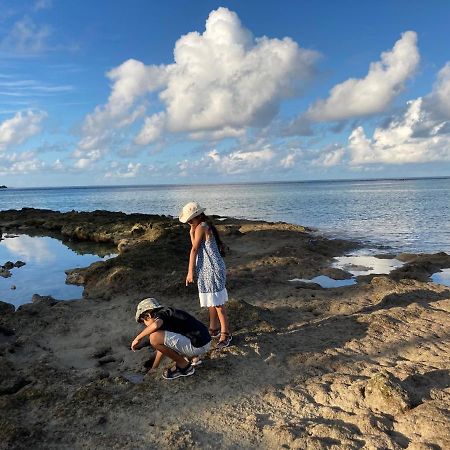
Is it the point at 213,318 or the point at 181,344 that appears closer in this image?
the point at 181,344

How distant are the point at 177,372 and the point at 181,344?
0.45m

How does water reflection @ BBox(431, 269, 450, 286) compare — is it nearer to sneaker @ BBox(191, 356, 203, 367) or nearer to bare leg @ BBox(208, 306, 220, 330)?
bare leg @ BBox(208, 306, 220, 330)

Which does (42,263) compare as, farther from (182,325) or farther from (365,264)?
(182,325)

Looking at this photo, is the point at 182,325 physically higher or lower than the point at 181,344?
higher

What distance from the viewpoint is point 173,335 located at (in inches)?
247

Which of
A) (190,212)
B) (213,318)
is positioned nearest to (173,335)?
(213,318)

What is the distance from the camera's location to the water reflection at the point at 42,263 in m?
13.7

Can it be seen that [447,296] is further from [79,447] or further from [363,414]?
[79,447]

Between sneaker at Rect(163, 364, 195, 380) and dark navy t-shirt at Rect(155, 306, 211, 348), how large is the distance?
0.38 meters

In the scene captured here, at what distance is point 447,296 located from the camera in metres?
11.0

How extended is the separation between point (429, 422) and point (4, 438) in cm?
512

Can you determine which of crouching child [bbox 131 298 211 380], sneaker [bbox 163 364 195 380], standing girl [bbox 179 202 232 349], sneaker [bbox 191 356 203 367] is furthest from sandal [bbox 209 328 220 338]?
sneaker [bbox 163 364 195 380]

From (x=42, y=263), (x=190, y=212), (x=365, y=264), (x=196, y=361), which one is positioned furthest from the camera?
(x=42, y=263)

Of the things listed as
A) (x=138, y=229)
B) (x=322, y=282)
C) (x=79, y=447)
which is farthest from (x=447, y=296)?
(x=138, y=229)
